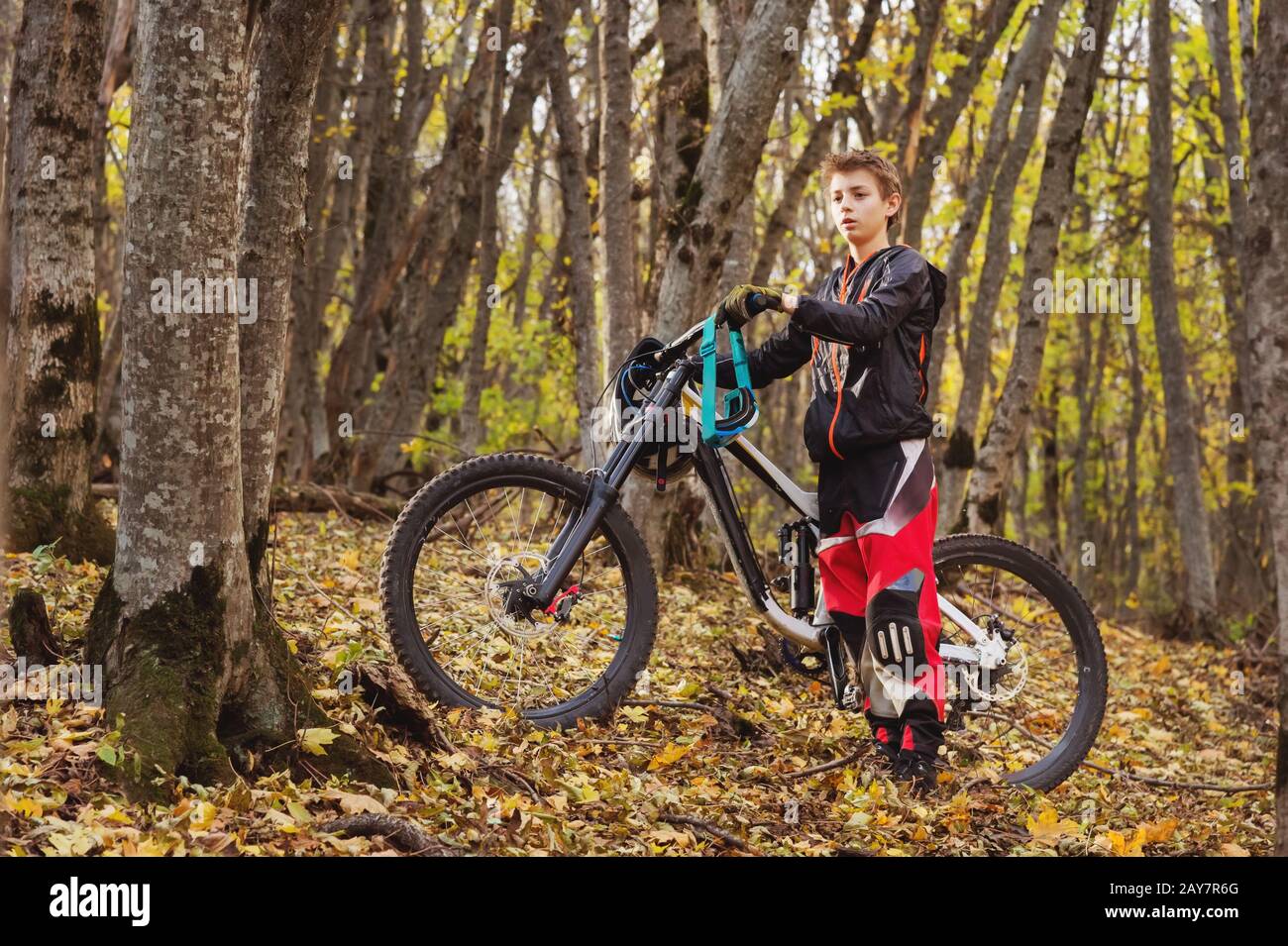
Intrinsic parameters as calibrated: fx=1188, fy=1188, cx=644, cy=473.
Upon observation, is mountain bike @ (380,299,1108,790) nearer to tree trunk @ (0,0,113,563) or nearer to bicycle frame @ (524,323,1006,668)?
bicycle frame @ (524,323,1006,668)

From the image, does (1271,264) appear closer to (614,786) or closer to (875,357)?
(875,357)

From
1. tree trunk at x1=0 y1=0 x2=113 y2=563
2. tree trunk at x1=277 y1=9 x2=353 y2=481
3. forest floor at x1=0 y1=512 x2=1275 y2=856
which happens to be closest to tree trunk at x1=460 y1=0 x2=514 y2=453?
tree trunk at x1=277 y1=9 x2=353 y2=481

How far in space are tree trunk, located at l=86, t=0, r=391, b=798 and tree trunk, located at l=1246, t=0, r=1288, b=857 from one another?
290 centimetres

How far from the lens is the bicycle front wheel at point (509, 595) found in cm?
420

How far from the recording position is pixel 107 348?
11.0 metres

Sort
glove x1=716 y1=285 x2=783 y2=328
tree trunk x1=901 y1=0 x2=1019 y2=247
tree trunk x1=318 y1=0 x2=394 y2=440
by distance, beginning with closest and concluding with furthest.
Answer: glove x1=716 y1=285 x2=783 y2=328 → tree trunk x1=901 y1=0 x2=1019 y2=247 → tree trunk x1=318 y1=0 x2=394 y2=440

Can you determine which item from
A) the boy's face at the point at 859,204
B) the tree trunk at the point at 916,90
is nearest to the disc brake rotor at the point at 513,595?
the boy's face at the point at 859,204

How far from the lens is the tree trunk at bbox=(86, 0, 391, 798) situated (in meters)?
3.27

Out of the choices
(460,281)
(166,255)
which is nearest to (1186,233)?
(460,281)

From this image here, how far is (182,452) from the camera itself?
338 centimetres

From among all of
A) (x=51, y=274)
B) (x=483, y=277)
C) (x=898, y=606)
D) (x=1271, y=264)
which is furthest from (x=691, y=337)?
(x=483, y=277)
